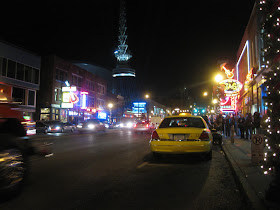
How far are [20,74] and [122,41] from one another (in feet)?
339

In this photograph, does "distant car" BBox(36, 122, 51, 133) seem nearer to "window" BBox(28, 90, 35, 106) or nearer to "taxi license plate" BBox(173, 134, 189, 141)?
"window" BBox(28, 90, 35, 106)

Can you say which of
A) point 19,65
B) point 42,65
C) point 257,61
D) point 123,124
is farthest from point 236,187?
point 123,124

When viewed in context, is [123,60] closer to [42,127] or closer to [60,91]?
[60,91]

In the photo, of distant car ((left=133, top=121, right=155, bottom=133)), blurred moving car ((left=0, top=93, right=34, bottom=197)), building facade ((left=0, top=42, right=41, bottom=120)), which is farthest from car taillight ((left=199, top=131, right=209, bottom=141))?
building facade ((left=0, top=42, right=41, bottom=120))

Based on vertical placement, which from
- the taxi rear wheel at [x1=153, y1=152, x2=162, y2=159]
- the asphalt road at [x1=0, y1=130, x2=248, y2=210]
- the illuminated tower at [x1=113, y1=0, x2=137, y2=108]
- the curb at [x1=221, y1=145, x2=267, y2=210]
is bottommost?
the asphalt road at [x1=0, y1=130, x2=248, y2=210]

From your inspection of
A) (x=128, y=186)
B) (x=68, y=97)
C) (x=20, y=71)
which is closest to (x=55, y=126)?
(x=20, y=71)

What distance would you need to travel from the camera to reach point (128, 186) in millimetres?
5621

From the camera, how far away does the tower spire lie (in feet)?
405

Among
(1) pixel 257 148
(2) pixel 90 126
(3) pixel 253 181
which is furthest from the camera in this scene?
(2) pixel 90 126

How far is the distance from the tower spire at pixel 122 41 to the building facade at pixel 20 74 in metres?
94.5

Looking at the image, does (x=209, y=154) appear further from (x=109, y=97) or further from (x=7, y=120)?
(x=109, y=97)

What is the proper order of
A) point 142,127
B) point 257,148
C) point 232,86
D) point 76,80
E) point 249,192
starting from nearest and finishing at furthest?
point 249,192
point 257,148
point 232,86
point 142,127
point 76,80

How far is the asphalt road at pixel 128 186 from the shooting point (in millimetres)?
4492

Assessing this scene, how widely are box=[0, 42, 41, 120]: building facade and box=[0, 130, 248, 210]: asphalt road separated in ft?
72.7
